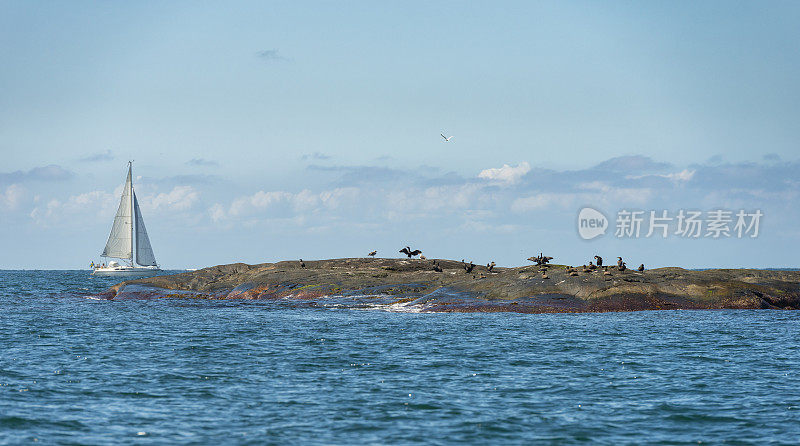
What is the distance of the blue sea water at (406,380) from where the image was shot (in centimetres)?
1895

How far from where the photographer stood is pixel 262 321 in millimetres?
45094

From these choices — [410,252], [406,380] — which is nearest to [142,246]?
[410,252]

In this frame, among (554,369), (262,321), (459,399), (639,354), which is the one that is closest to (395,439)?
(459,399)

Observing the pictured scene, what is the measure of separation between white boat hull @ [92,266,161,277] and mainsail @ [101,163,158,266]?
301 centimetres

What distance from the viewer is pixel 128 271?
14325 cm

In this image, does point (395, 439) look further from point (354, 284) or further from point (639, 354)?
point (354, 284)

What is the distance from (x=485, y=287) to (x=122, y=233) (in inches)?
3662

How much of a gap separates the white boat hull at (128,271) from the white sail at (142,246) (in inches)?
66.7

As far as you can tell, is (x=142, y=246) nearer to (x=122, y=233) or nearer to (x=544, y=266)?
(x=122, y=233)

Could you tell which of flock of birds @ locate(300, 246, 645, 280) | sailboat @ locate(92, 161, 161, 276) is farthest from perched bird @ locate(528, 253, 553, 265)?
sailboat @ locate(92, 161, 161, 276)

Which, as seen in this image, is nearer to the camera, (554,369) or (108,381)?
(108,381)

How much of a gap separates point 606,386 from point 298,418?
10470mm

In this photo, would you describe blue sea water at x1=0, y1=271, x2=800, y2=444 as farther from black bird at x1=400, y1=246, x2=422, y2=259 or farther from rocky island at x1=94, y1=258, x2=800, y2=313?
black bird at x1=400, y1=246, x2=422, y2=259

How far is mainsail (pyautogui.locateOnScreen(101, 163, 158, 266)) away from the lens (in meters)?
125
